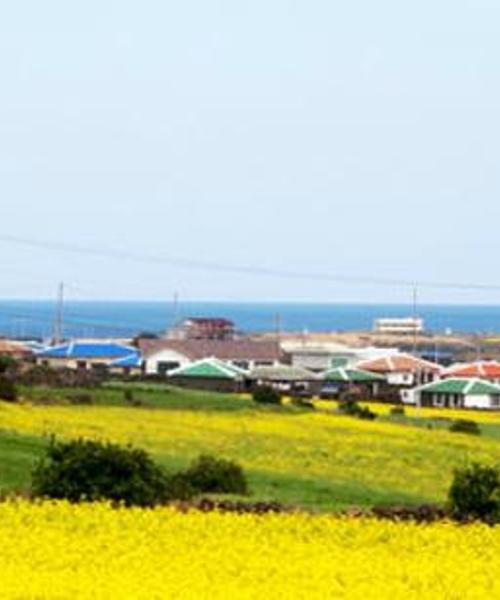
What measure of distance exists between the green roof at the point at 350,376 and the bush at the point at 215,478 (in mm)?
77428

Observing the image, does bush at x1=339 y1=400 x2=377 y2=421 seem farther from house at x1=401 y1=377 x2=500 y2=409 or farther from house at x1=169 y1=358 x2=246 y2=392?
house at x1=401 y1=377 x2=500 y2=409

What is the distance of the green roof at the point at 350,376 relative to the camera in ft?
350

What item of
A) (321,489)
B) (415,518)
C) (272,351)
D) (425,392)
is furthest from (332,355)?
(415,518)

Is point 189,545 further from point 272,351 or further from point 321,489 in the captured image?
point 272,351

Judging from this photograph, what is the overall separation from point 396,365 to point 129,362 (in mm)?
15971

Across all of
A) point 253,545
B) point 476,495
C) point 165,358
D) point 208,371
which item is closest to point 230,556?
point 253,545

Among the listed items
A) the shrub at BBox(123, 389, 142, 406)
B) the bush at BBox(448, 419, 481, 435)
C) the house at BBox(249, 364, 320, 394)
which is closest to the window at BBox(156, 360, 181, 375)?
the house at BBox(249, 364, 320, 394)

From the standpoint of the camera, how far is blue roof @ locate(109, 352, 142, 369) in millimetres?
116875

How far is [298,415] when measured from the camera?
63750mm

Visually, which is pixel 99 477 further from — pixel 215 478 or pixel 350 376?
pixel 350 376

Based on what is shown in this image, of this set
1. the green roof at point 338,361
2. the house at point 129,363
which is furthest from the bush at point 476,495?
the green roof at point 338,361

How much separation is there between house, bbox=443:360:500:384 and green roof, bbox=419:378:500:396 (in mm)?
9343

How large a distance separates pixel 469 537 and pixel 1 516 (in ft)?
16.1

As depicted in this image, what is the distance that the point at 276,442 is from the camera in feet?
159
